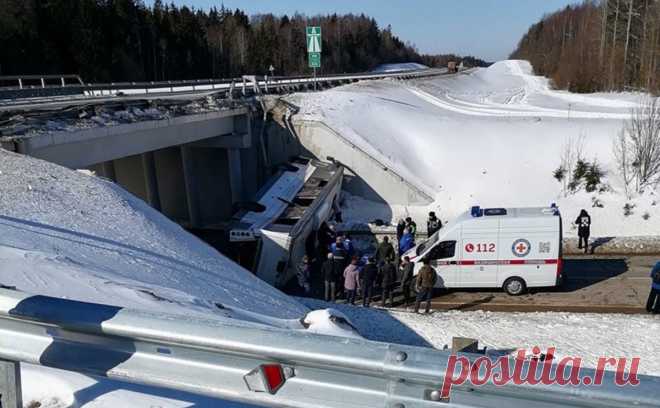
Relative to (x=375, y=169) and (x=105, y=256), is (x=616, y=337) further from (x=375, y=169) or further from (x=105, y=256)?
(x=375, y=169)

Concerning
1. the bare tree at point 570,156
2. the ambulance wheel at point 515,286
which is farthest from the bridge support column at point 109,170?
the bare tree at point 570,156

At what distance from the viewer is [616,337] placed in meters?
10.7

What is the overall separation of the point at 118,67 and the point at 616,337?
59.6 meters

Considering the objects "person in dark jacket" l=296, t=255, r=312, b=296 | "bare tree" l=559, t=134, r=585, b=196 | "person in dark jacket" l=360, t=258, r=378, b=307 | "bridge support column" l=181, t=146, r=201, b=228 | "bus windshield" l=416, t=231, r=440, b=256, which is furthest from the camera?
"bridge support column" l=181, t=146, r=201, b=228

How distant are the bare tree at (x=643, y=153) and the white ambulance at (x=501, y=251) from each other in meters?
11.3

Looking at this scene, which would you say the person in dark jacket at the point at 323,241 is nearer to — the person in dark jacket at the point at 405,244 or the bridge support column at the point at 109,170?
the person in dark jacket at the point at 405,244

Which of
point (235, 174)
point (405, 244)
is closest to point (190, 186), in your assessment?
point (235, 174)

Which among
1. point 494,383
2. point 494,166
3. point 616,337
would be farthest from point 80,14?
point 494,383

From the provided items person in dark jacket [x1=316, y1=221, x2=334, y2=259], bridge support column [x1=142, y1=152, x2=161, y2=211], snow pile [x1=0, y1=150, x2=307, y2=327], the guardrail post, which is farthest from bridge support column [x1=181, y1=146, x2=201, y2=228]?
the guardrail post

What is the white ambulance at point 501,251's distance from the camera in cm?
1362

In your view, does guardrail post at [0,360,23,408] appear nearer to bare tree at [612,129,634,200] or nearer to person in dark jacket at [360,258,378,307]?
person in dark jacket at [360,258,378,307]

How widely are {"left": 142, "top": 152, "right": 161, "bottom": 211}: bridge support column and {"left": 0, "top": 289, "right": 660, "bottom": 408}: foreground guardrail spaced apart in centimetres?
1999

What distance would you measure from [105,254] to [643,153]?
72.4 feet

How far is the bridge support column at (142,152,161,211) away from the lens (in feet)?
71.1
